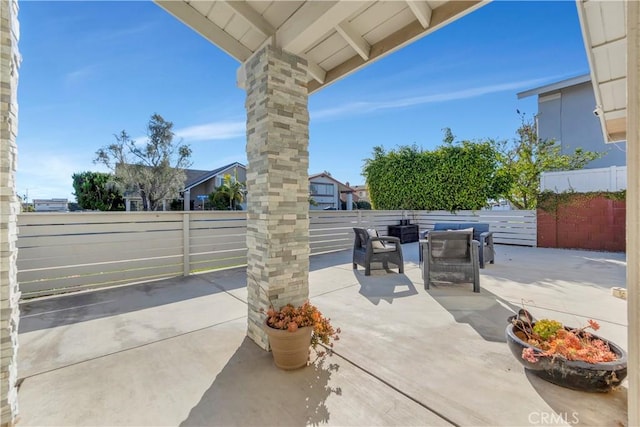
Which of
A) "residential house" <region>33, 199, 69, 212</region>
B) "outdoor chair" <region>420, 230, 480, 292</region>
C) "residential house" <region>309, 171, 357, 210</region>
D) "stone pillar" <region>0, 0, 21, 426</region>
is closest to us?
"stone pillar" <region>0, 0, 21, 426</region>

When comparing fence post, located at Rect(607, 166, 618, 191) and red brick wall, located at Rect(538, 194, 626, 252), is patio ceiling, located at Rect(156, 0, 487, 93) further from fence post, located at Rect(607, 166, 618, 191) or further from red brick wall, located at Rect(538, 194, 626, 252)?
Result: fence post, located at Rect(607, 166, 618, 191)

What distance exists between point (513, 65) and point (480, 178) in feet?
10.8

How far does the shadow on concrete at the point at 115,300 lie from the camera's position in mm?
3106

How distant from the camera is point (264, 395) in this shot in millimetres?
1763

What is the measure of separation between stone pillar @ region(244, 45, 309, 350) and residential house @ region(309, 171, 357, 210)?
2142 centimetres

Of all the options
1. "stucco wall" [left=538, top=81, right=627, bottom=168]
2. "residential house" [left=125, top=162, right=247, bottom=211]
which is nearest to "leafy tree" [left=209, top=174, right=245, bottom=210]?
"residential house" [left=125, top=162, right=247, bottom=211]

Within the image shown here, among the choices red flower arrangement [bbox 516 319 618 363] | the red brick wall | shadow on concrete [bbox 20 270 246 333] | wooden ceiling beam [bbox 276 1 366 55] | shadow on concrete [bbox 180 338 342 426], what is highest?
wooden ceiling beam [bbox 276 1 366 55]

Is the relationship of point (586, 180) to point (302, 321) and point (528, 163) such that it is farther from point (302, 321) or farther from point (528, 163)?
point (302, 321)

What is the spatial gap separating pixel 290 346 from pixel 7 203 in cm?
180

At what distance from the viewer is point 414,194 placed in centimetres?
1009

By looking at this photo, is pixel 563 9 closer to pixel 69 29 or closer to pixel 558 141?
pixel 558 141

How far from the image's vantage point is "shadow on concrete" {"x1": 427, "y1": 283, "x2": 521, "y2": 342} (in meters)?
2.68

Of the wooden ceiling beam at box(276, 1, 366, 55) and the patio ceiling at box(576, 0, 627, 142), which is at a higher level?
the patio ceiling at box(576, 0, 627, 142)

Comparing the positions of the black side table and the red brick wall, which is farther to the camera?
the black side table
